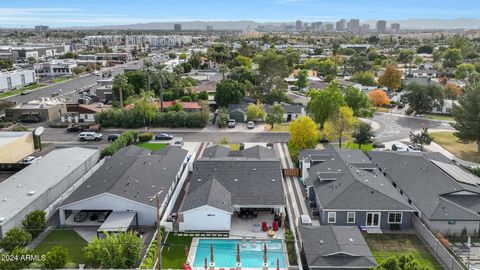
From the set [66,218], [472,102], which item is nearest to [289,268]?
[66,218]

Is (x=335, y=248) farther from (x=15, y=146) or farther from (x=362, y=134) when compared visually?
(x=15, y=146)

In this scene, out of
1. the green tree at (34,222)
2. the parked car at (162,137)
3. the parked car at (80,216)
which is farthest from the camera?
the parked car at (162,137)

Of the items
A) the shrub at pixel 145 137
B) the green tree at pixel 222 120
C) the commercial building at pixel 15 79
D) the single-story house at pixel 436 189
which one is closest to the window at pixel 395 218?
the single-story house at pixel 436 189

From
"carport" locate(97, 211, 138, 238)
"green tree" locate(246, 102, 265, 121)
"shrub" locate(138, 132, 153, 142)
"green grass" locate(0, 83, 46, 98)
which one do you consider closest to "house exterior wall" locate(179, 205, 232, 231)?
"carport" locate(97, 211, 138, 238)

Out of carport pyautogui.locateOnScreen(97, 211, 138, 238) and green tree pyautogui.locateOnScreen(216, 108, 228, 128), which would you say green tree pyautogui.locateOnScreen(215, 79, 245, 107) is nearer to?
green tree pyautogui.locateOnScreen(216, 108, 228, 128)

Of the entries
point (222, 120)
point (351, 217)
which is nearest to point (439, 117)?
point (222, 120)

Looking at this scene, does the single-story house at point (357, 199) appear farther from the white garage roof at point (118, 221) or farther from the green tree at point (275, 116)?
the green tree at point (275, 116)
